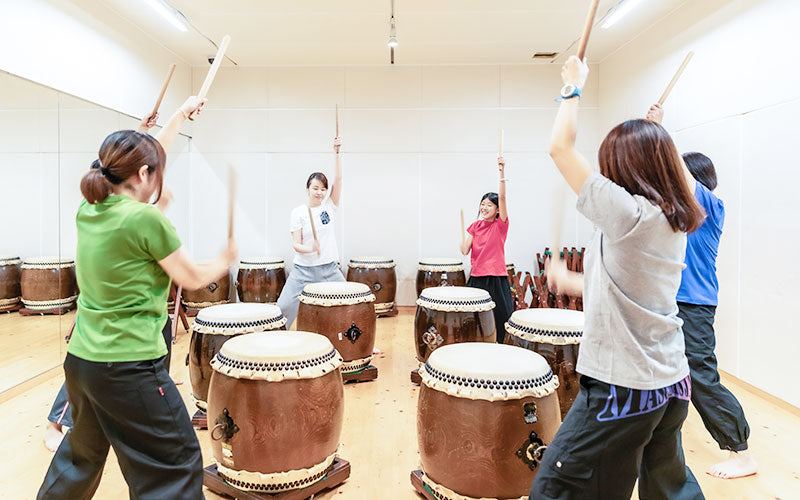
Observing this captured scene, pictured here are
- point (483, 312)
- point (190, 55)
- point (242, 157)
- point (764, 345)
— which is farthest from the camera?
point (242, 157)

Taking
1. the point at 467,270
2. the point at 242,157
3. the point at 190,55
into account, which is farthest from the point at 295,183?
the point at 467,270

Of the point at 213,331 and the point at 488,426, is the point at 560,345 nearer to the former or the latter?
the point at 488,426

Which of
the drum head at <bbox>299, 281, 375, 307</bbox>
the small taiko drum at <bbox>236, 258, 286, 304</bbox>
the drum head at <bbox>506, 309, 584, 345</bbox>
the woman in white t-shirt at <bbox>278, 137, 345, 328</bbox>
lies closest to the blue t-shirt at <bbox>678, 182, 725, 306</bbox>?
the drum head at <bbox>506, 309, 584, 345</bbox>

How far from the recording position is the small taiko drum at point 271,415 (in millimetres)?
1854

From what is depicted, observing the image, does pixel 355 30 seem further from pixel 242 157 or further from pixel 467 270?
pixel 467 270

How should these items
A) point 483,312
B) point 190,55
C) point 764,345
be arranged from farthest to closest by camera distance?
point 190,55
point 764,345
point 483,312

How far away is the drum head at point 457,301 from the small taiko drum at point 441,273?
6.72ft

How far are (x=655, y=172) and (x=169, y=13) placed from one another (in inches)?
169

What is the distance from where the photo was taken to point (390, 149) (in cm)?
585

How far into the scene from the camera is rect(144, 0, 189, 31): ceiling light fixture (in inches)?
160

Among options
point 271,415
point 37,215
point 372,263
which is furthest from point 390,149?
point 271,415

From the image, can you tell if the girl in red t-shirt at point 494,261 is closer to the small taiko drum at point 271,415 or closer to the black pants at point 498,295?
the black pants at point 498,295

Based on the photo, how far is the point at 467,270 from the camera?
5.93 metres

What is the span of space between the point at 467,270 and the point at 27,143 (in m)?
4.25
